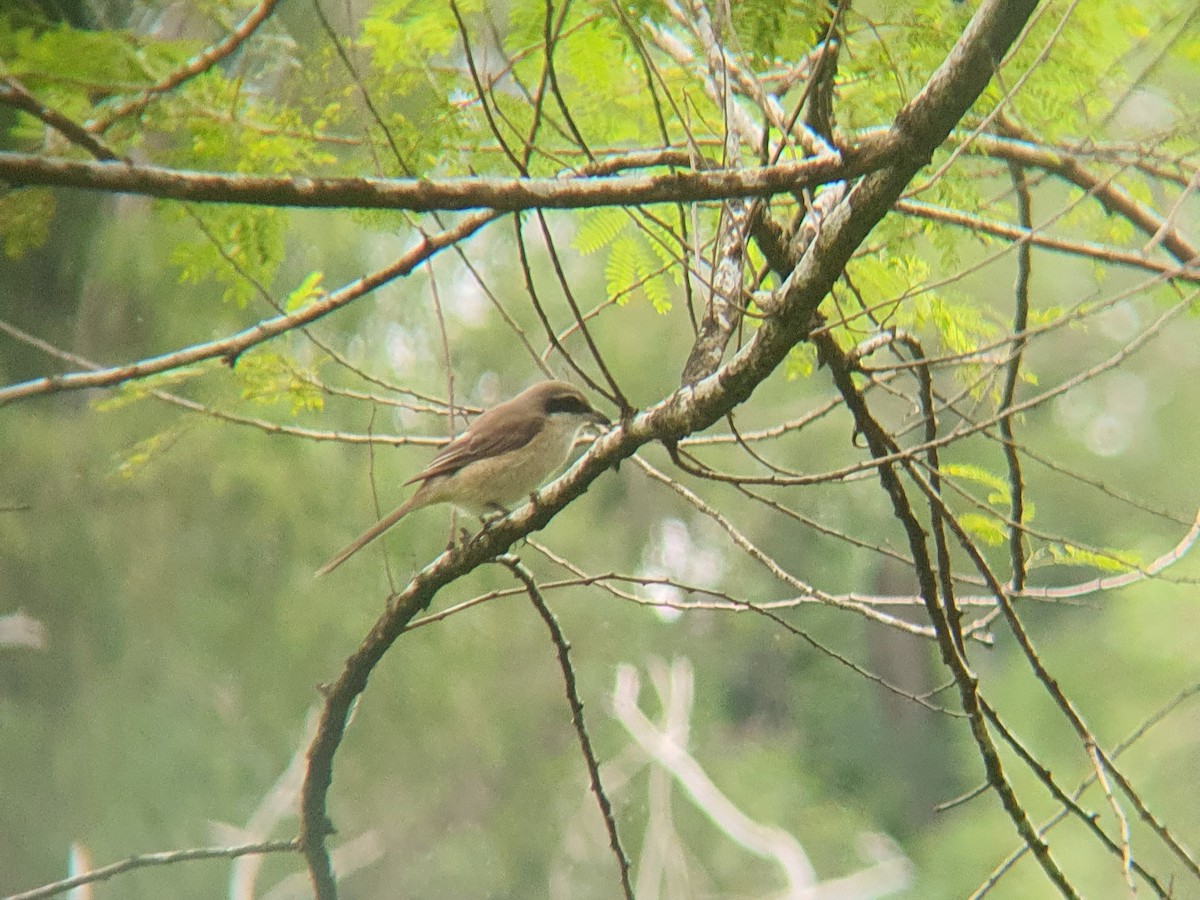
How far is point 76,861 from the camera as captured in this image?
4.50 m

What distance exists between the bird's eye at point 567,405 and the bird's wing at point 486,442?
4 centimetres

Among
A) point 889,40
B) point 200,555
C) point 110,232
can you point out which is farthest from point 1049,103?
point 200,555

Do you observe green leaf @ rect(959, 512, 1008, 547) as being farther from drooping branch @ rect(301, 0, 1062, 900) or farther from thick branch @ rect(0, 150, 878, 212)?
thick branch @ rect(0, 150, 878, 212)

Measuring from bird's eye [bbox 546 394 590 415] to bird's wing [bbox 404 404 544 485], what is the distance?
0.14 ft

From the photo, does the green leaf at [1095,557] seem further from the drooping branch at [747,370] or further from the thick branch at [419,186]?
the thick branch at [419,186]

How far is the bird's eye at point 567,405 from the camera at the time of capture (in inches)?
115

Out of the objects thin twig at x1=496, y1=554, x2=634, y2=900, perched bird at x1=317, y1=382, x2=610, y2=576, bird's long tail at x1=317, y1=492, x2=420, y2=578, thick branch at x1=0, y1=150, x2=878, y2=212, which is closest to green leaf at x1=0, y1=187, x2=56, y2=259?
thick branch at x1=0, y1=150, x2=878, y2=212

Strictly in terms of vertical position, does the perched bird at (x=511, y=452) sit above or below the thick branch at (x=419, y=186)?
→ above

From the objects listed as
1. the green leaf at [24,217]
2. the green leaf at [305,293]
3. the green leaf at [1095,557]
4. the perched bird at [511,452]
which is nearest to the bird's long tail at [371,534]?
the perched bird at [511,452]

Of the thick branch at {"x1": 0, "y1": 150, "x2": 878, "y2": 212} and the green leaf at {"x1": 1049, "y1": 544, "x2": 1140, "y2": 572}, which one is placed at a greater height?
the thick branch at {"x1": 0, "y1": 150, "x2": 878, "y2": 212}

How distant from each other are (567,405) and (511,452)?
178mm

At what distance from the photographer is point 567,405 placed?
2.94m

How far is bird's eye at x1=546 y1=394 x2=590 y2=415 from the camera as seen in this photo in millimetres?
2926

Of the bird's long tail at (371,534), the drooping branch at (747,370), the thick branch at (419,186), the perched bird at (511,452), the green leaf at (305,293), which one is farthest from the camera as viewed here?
the perched bird at (511,452)
